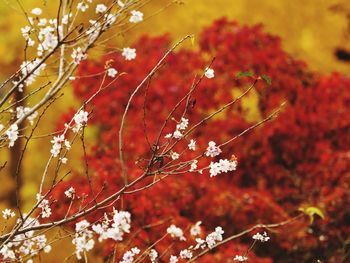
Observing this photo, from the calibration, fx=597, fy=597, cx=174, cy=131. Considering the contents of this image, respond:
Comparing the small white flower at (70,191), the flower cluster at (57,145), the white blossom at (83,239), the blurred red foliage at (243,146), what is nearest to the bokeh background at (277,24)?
the blurred red foliage at (243,146)

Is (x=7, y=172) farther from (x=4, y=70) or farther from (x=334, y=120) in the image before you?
(x=334, y=120)

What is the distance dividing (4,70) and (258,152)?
643 centimetres

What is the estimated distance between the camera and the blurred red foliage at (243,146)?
21.6ft

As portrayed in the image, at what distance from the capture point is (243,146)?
7.70 m

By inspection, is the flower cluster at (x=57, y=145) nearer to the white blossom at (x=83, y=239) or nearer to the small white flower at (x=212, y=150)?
the white blossom at (x=83, y=239)

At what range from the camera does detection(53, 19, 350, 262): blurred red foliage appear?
21.6ft

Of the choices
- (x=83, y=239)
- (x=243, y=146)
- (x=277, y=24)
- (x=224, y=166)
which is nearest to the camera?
(x=83, y=239)

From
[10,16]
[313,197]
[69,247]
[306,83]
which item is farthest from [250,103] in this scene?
[10,16]

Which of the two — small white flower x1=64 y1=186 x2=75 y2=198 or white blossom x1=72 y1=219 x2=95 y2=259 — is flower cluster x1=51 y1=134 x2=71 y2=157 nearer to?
small white flower x1=64 y1=186 x2=75 y2=198

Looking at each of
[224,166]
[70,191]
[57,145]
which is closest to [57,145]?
[57,145]

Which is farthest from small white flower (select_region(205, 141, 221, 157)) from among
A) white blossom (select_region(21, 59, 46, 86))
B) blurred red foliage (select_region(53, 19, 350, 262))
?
blurred red foliage (select_region(53, 19, 350, 262))

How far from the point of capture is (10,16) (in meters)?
11.7

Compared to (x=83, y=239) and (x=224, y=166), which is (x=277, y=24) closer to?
(x=224, y=166)

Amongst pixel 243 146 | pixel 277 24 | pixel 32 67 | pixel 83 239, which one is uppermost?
pixel 277 24
